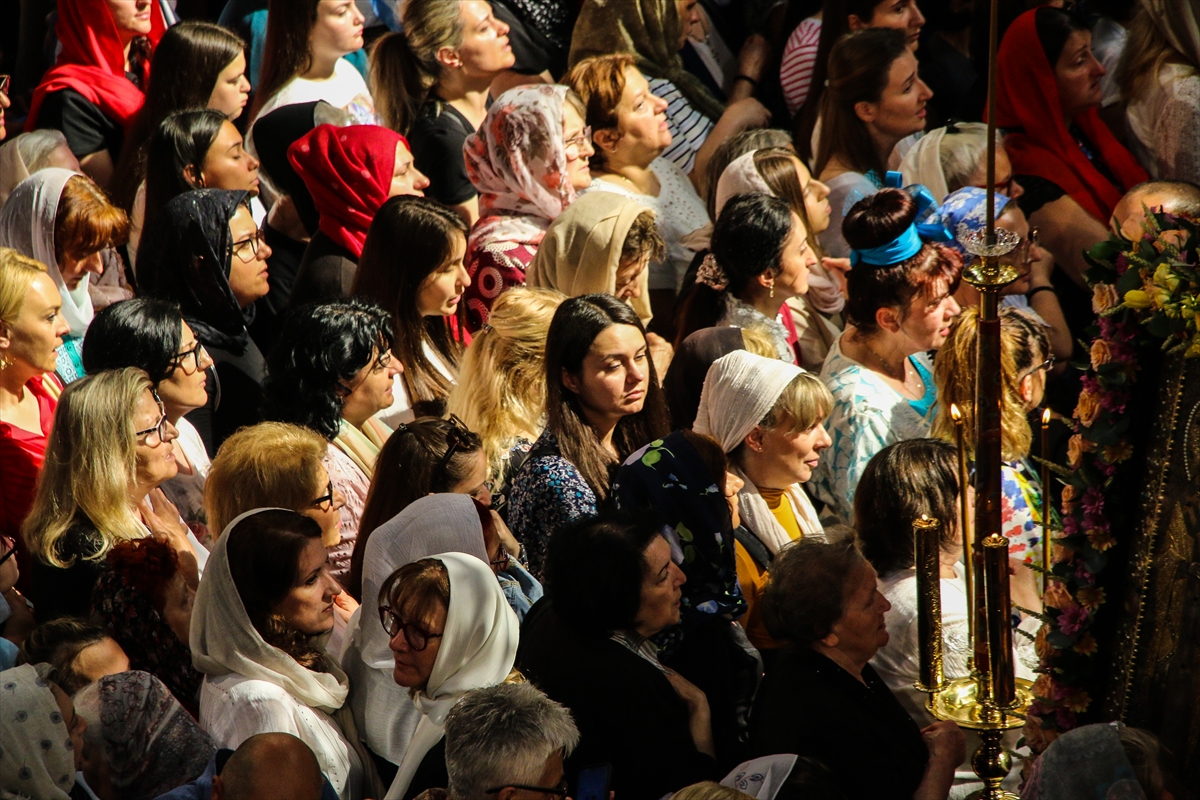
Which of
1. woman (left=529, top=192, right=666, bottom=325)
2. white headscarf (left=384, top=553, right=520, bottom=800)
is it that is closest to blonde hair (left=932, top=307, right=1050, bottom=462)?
woman (left=529, top=192, right=666, bottom=325)

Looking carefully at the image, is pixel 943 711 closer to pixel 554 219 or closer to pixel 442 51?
pixel 554 219

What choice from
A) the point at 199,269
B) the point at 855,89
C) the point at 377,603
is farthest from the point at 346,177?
the point at 377,603

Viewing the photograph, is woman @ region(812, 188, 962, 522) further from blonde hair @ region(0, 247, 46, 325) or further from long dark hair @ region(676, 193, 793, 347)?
blonde hair @ region(0, 247, 46, 325)

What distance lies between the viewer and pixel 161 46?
6438mm

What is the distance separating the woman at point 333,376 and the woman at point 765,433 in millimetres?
1108

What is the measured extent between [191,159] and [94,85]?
3.50 feet

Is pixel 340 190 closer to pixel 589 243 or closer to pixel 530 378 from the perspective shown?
pixel 589 243

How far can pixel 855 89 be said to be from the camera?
6.83 m

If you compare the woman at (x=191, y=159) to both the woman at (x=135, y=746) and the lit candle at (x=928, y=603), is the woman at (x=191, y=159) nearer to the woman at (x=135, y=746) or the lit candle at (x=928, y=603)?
the woman at (x=135, y=746)

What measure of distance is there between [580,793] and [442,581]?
628mm

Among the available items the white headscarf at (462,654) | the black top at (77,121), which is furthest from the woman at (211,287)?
the white headscarf at (462,654)

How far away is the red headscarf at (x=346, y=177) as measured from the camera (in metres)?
5.87

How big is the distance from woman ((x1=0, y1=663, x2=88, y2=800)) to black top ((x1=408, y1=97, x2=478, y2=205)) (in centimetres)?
381

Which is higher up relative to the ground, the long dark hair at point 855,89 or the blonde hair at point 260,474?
the long dark hair at point 855,89
